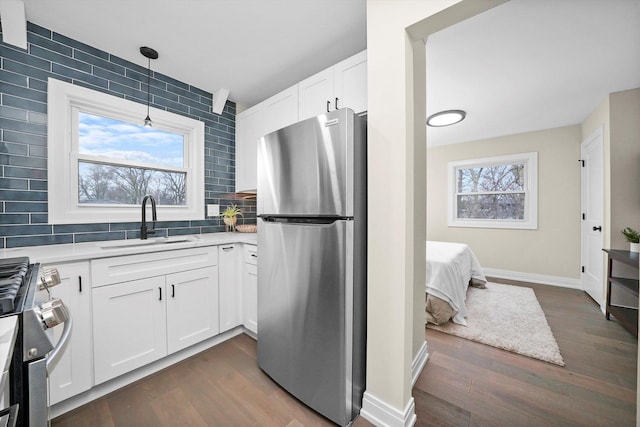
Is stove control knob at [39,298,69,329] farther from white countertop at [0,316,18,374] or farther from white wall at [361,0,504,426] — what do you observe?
white wall at [361,0,504,426]

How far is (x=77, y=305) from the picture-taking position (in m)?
1.43

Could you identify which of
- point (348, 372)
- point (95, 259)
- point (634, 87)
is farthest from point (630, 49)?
point (95, 259)

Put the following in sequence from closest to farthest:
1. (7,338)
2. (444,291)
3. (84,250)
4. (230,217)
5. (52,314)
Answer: (7,338), (52,314), (84,250), (444,291), (230,217)

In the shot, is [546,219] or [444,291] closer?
[444,291]

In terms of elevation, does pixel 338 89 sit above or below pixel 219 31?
below

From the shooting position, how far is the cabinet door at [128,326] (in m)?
1.51

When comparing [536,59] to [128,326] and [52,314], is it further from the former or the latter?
[128,326]

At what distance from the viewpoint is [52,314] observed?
60 cm

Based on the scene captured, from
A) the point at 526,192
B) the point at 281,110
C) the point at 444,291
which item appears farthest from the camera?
the point at 526,192

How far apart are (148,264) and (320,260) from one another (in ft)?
4.11

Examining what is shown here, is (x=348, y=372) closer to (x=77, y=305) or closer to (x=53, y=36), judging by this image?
(x=77, y=305)

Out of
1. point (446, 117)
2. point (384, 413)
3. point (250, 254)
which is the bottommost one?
point (384, 413)

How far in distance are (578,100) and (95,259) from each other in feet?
15.8

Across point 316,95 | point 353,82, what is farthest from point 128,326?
point 353,82
